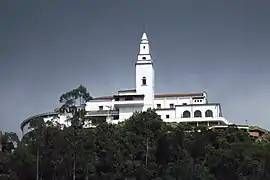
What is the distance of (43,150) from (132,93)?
947 inches

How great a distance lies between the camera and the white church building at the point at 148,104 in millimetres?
72562

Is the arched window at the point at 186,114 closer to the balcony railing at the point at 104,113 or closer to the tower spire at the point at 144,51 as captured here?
the balcony railing at the point at 104,113

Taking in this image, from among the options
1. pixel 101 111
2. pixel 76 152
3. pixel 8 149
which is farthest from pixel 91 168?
pixel 101 111

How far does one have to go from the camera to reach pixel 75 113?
58.8 meters

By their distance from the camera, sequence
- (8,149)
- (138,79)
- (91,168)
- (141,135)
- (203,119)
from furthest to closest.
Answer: (138,79), (203,119), (8,149), (141,135), (91,168)

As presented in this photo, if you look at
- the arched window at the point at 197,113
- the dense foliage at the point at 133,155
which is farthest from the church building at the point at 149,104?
the dense foliage at the point at 133,155

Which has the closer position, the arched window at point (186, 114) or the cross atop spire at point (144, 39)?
the arched window at point (186, 114)

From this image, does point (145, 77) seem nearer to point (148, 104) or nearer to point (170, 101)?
point (148, 104)

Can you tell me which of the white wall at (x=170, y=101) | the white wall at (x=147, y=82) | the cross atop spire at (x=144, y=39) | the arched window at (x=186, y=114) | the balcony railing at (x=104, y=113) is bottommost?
the arched window at (x=186, y=114)

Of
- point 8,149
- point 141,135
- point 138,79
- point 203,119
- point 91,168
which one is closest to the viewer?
point 91,168

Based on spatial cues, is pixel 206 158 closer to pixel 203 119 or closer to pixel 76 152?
pixel 76 152

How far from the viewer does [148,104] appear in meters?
76.2

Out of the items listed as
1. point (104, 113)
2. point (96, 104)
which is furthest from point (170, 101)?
point (96, 104)

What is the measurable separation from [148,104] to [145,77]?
3931mm
